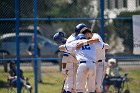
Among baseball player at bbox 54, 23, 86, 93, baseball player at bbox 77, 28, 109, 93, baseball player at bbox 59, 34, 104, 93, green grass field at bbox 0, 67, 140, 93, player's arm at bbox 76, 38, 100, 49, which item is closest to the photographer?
baseball player at bbox 59, 34, 104, 93

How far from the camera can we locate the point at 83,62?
12445 mm

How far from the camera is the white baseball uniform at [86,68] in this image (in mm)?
12398

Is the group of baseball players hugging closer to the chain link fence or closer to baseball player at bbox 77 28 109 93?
baseball player at bbox 77 28 109 93

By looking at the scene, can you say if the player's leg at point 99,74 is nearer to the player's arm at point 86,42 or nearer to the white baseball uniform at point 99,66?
the white baseball uniform at point 99,66

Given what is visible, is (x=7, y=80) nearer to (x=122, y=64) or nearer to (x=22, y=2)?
(x=22, y=2)

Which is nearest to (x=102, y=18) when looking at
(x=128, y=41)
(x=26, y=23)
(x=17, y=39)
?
(x=128, y=41)

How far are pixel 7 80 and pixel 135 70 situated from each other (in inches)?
142

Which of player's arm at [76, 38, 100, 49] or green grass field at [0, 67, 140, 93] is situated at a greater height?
player's arm at [76, 38, 100, 49]

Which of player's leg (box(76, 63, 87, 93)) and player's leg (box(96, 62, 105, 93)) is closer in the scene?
player's leg (box(76, 63, 87, 93))

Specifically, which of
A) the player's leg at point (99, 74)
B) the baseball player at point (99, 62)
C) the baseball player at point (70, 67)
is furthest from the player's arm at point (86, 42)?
the player's leg at point (99, 74)

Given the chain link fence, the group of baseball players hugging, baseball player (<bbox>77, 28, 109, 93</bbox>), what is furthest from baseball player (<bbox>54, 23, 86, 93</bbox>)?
the chain link fence

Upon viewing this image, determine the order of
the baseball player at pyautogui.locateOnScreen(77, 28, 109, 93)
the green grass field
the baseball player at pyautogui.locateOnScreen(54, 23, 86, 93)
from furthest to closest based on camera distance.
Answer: the green grass field < the baseball player at pyautogui.locateOnScreen(54, 23, 86, 93) < the baseball player at pyautogui.locateOnScreen(77, 28, 109, 93)

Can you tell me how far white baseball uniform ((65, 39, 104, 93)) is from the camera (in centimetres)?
1240

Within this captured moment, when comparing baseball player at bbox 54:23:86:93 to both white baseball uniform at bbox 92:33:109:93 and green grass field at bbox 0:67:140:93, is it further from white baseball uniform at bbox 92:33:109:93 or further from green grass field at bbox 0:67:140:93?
green grass field at bbox 0:67:140:93
